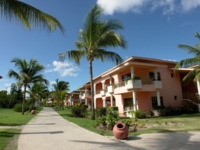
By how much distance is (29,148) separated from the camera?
5293mm

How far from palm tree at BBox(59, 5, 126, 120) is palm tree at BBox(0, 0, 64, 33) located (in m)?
6.35

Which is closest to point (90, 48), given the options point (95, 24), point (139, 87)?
point (95, 24)

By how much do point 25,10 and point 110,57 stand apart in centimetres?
927

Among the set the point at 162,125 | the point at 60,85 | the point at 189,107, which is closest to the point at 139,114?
the point at 162,125

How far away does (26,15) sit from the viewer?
659 centimetres

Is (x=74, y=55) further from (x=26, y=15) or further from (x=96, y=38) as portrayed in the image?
(x=26, y=15)

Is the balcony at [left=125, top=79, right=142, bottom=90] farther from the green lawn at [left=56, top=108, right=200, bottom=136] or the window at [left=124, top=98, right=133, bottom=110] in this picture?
the green lawn at [left=56, top=108, right=200, bottom=136]

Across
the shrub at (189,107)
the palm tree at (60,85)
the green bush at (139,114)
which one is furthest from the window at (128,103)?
the palm tree at (60,85)

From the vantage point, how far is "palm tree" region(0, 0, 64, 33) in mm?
6371

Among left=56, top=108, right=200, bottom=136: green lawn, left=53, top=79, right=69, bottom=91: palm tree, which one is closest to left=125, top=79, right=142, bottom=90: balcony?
left=56, top=108, right=200, bottom=136: green lawn

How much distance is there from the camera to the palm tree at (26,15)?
20.9ft

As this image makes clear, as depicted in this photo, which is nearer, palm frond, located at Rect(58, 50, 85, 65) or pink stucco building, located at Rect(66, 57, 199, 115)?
palm frond, located at Rect(58, 50, 85, 65)

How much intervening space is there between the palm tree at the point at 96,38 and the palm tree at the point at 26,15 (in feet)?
20.8

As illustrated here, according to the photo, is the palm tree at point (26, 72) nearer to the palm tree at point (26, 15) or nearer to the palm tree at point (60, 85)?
the palm tree at point (26, 15)
